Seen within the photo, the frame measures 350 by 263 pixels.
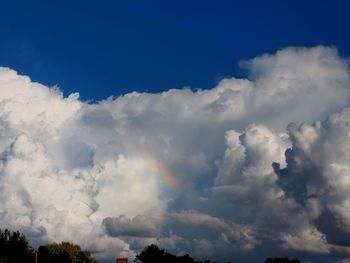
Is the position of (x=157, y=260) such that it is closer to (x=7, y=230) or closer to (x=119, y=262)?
(x=7, y=230)

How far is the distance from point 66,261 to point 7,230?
2164cm

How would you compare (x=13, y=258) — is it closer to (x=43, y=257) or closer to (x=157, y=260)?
(x=43, y=257)

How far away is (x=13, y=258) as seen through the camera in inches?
5782

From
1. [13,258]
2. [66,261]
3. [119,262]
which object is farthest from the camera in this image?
[66,261]

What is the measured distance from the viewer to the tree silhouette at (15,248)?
5782 inches

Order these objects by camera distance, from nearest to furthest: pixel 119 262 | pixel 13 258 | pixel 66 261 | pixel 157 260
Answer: pixel 119 262
pixel 13 258
pixel 66 261
pixel 157 260

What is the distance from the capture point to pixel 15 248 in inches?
5891

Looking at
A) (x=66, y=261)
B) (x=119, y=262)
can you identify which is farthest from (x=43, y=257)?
(x=119, y=262)

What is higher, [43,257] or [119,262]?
[43,257]

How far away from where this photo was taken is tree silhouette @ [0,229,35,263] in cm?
14688

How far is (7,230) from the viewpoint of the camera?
506 ft

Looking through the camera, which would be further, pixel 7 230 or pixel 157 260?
pixel 157 260

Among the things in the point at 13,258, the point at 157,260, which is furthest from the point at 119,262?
the point at 157,260

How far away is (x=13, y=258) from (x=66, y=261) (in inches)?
831
